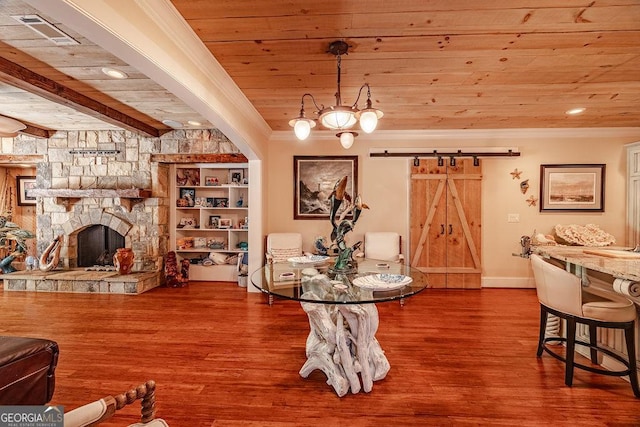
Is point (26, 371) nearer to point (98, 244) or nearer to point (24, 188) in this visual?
point (98, 244)

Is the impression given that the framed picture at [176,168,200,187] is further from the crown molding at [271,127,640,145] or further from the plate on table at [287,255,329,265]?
the plate on table at [287,255,329,265]

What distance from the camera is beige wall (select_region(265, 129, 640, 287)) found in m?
4.58

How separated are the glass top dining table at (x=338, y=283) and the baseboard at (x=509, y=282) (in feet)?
9.49

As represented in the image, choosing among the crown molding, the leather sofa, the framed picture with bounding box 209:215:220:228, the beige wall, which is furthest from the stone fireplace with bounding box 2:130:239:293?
the leather sofa

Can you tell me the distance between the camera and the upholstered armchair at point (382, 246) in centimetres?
441

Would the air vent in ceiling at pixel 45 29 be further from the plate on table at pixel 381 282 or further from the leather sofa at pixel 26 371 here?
the plate on table at pixel 381 282

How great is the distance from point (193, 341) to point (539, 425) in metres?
2.63

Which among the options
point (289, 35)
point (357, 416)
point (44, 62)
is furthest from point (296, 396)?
point (44, 62)

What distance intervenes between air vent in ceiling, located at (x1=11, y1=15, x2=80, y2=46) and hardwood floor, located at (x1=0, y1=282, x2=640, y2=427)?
2.37 meters

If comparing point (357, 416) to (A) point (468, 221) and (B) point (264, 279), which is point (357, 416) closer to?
(B) point (264, 279)

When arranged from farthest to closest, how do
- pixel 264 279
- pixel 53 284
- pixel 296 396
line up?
pixel 53 284, pixel 264 279, pixel 296 396

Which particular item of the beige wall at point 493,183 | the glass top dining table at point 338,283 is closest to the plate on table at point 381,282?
the glass top dining table at point 338,283

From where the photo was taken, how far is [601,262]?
2.13m

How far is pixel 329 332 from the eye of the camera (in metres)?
2.12
